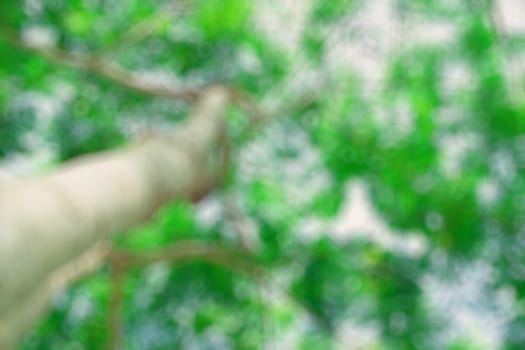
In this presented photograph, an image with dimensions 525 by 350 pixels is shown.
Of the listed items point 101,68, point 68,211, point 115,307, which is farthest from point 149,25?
point 68,211

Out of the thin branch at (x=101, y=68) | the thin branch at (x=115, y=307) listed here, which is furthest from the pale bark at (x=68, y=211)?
the thin branch at (x=101, y=68)

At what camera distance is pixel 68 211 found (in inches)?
90.3

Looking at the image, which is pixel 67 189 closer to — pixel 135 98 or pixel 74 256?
pixel 74 256

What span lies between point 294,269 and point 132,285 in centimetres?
99

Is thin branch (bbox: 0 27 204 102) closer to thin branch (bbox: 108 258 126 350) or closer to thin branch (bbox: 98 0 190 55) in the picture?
thin branch (bbox: 98 0 190 55)

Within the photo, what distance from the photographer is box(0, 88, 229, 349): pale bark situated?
1941 mm

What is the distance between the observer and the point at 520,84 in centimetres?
496

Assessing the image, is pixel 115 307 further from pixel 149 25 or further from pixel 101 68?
pixel 149 25

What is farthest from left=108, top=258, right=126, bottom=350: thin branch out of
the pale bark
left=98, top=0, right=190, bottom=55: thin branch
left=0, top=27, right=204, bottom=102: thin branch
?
left=98, top=0, right=190, bottom=55: thin branch

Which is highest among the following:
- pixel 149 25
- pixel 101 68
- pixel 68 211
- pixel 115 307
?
pixel 149 25

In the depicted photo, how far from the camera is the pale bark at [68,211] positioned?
6.37 ft

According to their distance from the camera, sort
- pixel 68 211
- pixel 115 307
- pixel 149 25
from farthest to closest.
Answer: pixel 149 25 < pixel 115 307 < pixel 68 211

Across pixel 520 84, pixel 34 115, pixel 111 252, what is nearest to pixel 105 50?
pixel 34 115

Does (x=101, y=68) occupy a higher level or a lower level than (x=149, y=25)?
lower
